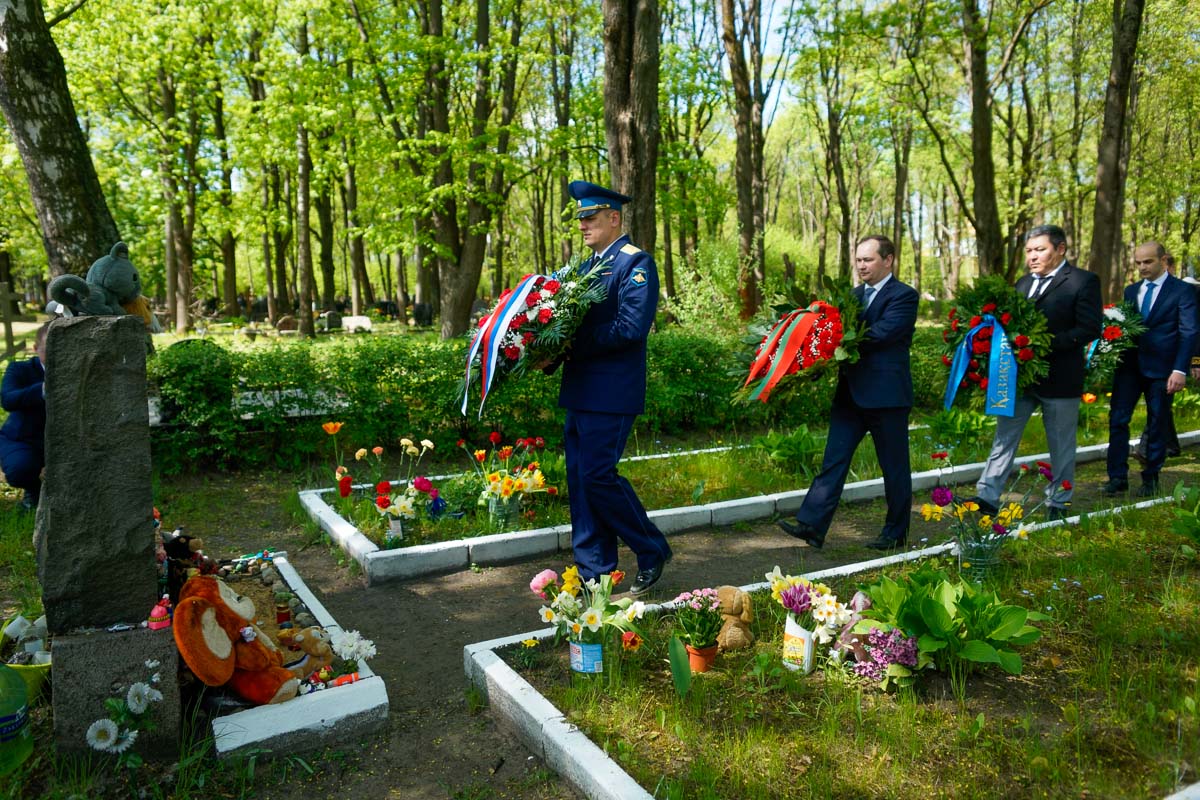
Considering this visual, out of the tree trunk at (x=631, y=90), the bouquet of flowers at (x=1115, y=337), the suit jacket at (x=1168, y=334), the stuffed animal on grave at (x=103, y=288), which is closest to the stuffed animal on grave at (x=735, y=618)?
the stuffed animal on grave at (x=103, y=288)

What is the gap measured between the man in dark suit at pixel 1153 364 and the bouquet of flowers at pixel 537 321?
5318 millimetres

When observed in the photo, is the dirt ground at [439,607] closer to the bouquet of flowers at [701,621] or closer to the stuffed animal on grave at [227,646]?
the stuffed animal on grave at [227,646]

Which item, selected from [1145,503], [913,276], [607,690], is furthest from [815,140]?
[607,690]

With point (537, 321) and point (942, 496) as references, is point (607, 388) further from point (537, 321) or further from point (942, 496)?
point (942, 496)

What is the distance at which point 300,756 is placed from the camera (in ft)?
10.2

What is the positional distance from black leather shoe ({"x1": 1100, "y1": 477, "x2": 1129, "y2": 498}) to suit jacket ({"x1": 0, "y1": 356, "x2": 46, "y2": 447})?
8546 mm

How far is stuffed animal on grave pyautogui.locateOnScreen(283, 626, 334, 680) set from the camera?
346 centimetres

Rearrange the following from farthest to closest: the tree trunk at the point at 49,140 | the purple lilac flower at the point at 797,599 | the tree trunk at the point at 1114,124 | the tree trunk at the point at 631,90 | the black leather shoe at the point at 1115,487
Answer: the tree trunk at the point at 1114,124, the tree trunk at the point at 631,90, the tree trunk at the point at 49,140, the black leather shoe at the point at 1115,487, the purple lilac flower at the point at 797,599

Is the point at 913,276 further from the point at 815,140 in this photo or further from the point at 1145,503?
the point at 1145,503

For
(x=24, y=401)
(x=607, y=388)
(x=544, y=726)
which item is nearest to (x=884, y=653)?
(x=544, y=726)

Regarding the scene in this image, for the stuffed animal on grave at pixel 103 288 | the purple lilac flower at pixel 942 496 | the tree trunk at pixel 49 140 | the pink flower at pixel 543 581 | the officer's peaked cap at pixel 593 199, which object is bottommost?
the pink flower at pixel 543 581

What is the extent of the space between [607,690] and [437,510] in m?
2.82

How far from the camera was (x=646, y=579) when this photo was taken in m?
4.57

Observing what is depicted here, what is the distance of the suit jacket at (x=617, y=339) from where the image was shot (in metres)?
4.23
